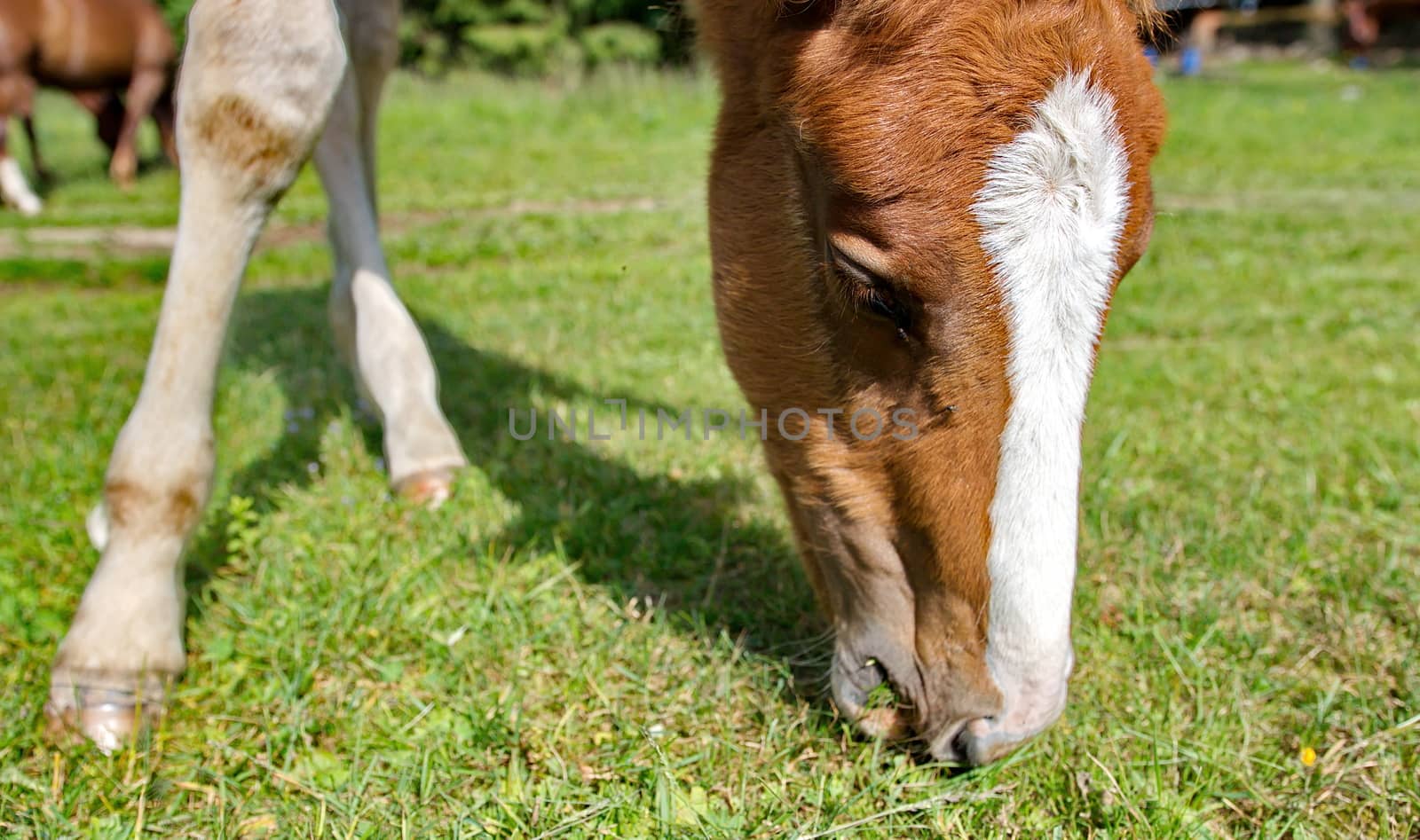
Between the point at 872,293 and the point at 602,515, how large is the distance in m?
1.44

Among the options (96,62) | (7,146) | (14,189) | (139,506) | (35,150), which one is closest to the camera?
(139,506)

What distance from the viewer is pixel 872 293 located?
1.54m

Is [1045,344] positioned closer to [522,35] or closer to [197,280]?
[197,280]

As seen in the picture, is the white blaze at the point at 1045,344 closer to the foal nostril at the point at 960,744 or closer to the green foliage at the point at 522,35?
the foal nostril at the point at 960,744

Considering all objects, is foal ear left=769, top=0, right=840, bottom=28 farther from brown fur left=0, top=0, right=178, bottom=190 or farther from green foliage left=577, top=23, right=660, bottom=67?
green foliage left=577, top=23, right=660, bottom=67

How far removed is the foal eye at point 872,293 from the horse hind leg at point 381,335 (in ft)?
5.54

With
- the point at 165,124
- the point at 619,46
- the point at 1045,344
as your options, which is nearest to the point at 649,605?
the point at 1045,344

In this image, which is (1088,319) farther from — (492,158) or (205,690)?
(492,158)

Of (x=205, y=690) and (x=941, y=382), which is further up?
(x=941, y=382)

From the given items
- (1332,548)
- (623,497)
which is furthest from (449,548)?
(1332,548)

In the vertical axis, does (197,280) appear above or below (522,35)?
above

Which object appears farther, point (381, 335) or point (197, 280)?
point (381, 335)

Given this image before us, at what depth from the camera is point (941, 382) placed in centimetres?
153

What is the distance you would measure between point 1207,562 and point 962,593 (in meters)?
1.33
